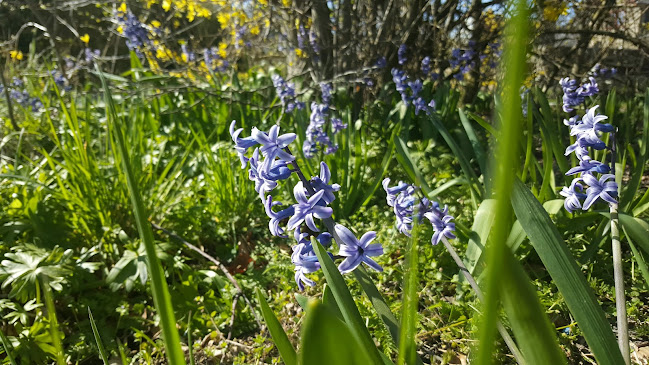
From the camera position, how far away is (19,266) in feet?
5.47

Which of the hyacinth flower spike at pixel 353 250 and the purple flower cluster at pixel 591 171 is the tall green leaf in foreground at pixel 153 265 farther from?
the purple flower cluster at pixel 591 171

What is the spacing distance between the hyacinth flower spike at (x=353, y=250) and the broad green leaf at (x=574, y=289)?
31 cm

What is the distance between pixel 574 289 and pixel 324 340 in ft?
1.95

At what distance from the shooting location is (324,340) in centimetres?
43

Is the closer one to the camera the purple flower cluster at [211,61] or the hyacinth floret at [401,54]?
the hyacinth floret at [401,54]

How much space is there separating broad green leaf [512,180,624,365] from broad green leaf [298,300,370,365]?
54cm

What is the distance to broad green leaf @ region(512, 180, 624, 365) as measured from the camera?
794 mm

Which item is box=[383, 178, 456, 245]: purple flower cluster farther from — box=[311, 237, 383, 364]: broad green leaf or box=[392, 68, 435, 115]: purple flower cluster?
box=[392, 68, 435, 115]: purple flower cluster

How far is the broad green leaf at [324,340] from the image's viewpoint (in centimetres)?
42

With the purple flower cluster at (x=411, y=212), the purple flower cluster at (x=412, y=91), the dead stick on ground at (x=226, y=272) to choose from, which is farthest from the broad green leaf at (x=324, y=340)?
the purple flower cluster at (x=412, y=91)

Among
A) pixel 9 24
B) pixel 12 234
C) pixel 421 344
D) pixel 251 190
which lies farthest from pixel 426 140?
pixel 9 24

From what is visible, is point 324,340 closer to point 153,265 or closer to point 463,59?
point 153,265

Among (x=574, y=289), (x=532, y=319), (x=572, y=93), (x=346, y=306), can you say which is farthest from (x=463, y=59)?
(x=532, y=319)

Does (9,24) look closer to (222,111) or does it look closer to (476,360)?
(222,111)
